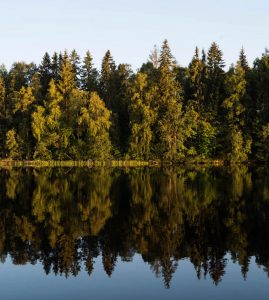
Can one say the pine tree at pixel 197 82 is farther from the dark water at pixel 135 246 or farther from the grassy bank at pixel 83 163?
the dark water at pixel 135 246

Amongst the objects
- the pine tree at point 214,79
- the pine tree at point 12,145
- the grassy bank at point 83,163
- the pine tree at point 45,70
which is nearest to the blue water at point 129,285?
the grassy bank at point 83,163

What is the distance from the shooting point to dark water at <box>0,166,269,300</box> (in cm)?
1585

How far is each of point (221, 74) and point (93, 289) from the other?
276ft

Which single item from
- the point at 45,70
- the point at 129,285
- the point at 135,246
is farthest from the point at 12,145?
the point at 129,285

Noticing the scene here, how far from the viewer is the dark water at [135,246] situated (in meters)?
15.9

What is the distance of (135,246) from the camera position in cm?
2092

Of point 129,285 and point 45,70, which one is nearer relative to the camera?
point 129,285

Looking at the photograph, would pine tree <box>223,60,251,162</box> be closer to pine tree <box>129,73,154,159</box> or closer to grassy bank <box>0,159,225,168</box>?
grassy bank <box>0,159,225,168</box>

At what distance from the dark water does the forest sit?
156 feet

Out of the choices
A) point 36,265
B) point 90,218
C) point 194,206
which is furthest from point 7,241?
point 194,206

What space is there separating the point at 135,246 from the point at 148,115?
209 feet

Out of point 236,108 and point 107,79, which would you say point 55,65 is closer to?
point 107,79

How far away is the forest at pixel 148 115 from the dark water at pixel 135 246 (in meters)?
47.5

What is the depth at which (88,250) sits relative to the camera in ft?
66.4
